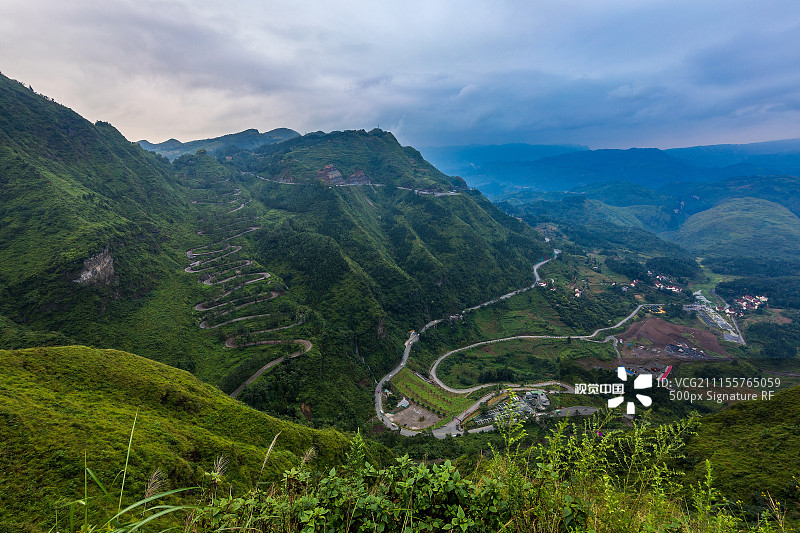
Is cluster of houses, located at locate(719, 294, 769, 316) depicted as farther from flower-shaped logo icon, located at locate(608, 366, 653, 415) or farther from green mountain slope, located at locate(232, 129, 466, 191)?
green mountain slope, located at locate(232, 129, 466, 191)

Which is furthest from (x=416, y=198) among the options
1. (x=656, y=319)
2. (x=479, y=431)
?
(x=479, y=431)

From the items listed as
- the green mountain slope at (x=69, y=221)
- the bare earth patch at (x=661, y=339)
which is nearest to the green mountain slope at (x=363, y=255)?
the green mountain slope at (x=69, y=221)

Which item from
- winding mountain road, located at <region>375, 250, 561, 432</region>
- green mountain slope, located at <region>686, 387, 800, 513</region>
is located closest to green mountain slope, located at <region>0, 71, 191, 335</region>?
winding mountain road, located at <region>375, 250, 561, 432</region>

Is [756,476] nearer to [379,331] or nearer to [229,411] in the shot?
[229,411]

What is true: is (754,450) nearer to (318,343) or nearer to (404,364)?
(318,343)

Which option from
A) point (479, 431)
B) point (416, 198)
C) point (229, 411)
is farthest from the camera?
point (416, 198)

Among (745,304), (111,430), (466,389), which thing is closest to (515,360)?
(466,389)
